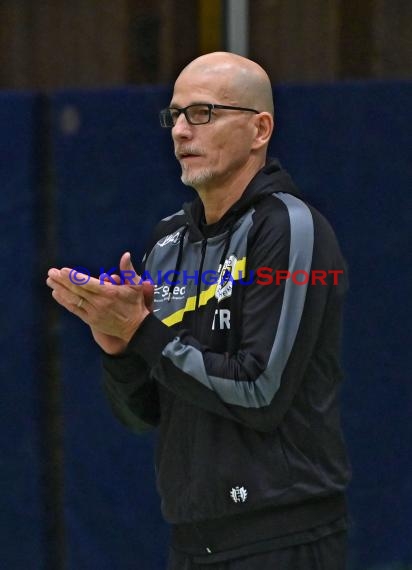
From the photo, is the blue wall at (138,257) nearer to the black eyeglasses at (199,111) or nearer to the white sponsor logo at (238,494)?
the black eyeglasses at (199,111)

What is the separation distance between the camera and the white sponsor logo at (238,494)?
9.48ft

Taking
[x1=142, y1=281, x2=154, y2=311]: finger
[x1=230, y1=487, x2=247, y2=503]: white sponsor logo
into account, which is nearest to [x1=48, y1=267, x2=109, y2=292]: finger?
[x1=142, y1=281, x2=154, y2=311]: finger

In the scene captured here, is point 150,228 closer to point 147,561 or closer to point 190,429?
point 147,561

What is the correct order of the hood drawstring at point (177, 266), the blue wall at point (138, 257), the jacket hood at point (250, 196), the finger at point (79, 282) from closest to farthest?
the finger at point (79, 282) < the jacket hood at point (250, 196) < the hood drawstring at point (177, 266) < the blue wall at point (138, 257)

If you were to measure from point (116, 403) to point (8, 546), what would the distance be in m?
1.43

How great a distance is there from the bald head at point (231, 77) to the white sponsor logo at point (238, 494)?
3.03ft

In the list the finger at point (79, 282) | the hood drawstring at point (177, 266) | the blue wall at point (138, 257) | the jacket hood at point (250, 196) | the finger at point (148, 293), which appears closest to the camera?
the finger at point (79, 282)

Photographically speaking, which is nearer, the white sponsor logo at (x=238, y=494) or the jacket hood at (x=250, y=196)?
the white sponsor logo at (x=238, y=494)

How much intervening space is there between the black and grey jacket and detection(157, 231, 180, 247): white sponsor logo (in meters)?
0.11

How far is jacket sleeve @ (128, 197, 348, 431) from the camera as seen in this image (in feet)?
9.22

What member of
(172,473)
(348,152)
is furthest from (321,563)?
(348,152)

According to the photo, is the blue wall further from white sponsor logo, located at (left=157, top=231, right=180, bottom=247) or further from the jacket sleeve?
the jacket sleeve

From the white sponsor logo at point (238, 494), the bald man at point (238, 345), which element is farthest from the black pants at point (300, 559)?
the white sponsor logo at point (238, 494)

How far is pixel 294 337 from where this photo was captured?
285 cm
